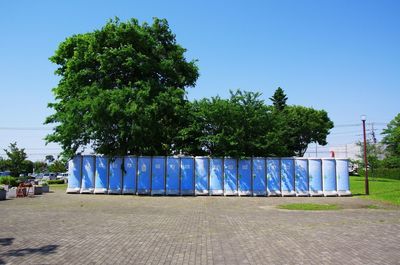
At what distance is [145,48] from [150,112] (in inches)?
261

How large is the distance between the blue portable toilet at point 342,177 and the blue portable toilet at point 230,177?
7776mm

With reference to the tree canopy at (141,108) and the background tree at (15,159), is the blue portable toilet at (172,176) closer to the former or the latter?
the tree canopy at (141,108)

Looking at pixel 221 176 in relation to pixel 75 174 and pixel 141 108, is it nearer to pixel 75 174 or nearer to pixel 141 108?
pixel 141 108

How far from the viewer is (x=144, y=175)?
29500 mm

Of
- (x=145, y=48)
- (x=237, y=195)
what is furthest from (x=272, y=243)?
(x=145, y=48)

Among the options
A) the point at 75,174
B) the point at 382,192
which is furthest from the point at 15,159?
the point at 382,192

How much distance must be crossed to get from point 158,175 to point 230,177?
18.0ft

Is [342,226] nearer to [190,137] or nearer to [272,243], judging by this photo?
Result: [272,243]

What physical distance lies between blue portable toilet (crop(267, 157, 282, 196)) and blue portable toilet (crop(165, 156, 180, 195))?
694 cm

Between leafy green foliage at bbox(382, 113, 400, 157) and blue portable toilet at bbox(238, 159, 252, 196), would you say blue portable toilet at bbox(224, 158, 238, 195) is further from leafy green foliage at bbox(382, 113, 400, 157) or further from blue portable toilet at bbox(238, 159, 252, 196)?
leafy green foliage at bbox(382, 113, 400, 157)

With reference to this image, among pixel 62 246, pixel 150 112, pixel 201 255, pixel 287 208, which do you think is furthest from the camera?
pixel 150 112

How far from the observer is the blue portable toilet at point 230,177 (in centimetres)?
2939

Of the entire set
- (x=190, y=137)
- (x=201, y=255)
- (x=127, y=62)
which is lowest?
(x=201, y=255)

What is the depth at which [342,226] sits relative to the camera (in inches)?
520
